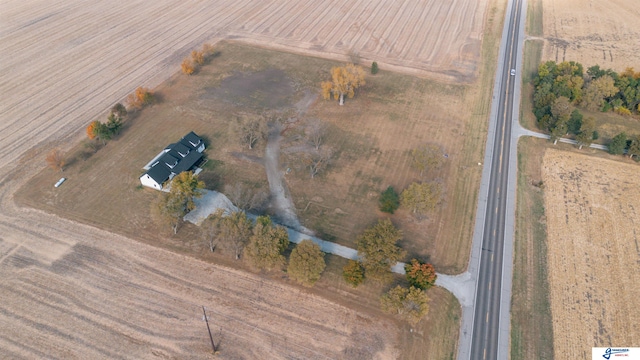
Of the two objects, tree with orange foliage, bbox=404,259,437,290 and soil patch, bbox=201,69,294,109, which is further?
soil patch, bbox=201,69,294,109

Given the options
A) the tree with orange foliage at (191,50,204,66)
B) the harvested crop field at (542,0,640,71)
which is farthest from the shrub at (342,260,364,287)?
the harvested crop field at (542,0,640,71)

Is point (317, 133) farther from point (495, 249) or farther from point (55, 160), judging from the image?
point (55, 160)

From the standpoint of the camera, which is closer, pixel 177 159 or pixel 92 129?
pixel 177 159

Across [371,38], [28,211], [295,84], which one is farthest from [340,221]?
[371,38]

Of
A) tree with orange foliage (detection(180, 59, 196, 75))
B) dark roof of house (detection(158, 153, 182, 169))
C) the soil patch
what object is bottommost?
dark roof of house (detection(158, 153, 182, 169))

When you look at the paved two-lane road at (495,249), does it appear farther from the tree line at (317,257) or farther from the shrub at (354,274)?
the shrub at (354,274)

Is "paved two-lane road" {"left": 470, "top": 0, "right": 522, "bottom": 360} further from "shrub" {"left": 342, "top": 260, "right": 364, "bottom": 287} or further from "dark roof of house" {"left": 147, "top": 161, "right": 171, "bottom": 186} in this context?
"dark roof of house" {"left": 147, "top": 161, "right": 171, "bottom": 186}

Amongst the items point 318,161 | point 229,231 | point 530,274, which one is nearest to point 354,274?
point 229,231
